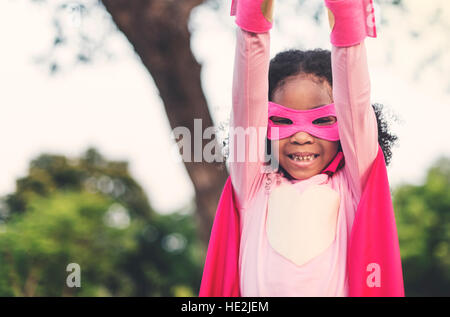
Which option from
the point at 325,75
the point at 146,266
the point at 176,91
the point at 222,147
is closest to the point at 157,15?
the point at 176,91

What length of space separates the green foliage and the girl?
1648 centimetres

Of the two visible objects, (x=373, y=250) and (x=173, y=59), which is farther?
(x=173, y=59)

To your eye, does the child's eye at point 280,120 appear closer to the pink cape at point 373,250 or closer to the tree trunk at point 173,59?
→ the pink cape at point 373,250

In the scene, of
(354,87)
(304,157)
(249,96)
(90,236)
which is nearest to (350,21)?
(354,87)

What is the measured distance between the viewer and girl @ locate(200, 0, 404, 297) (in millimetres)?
1825

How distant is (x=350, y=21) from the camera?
1711 millimetres

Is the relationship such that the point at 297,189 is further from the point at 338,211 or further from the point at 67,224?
the point at 67,224

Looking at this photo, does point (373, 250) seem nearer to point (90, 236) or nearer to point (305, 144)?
point (305, 144)

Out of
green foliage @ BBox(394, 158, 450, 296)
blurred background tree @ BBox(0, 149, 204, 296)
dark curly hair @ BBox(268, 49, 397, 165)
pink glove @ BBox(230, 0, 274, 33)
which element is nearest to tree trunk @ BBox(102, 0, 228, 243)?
blurred background tree @ BBox(0, 149, 204, 296)

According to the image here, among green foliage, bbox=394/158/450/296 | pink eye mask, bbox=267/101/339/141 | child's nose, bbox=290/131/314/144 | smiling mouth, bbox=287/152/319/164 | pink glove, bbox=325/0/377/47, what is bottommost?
smiling mouth, bbox=287/152/319/164

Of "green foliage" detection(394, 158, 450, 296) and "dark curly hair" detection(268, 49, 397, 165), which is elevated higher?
"green foliage" detection(394, 158, 450, 296)

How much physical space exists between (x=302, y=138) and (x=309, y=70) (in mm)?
337

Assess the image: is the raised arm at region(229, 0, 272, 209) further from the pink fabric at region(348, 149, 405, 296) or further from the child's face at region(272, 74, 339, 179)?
the pink fabric at region(348, 149, 405, 296)
